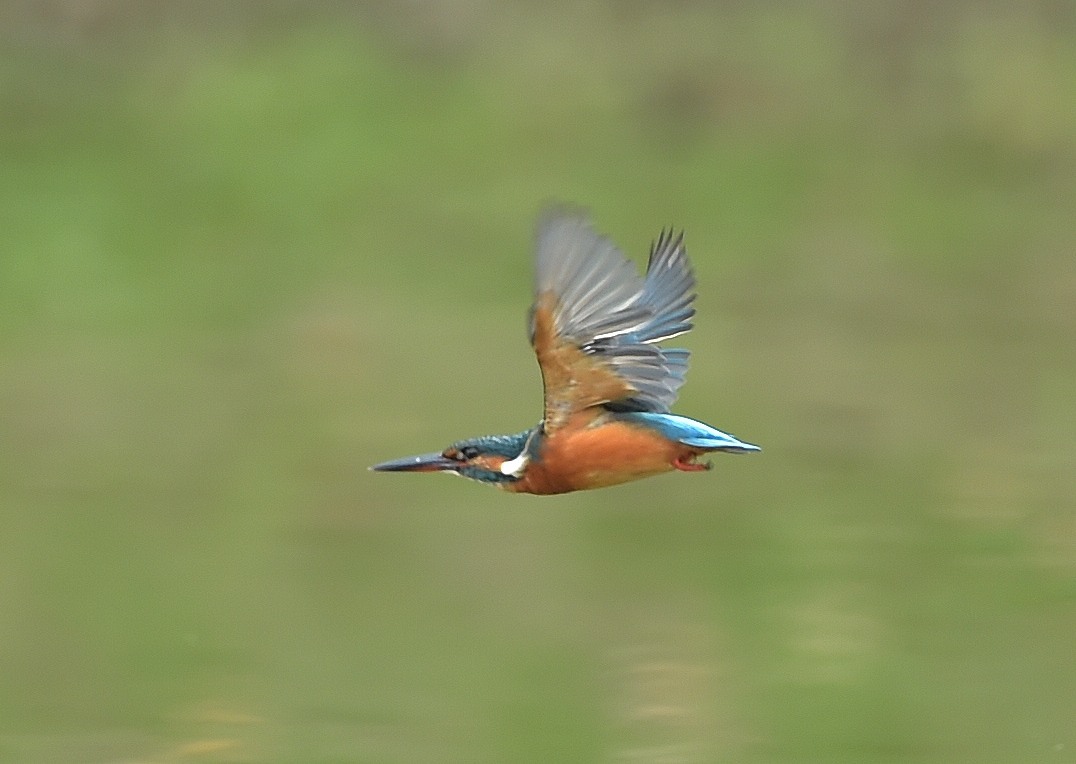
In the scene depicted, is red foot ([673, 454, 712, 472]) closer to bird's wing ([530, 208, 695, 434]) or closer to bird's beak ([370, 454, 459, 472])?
bird's wing ([530, 208, 695, 434])

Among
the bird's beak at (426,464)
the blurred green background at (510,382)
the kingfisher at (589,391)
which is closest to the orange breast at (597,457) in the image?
the kingfisher at (589,391)

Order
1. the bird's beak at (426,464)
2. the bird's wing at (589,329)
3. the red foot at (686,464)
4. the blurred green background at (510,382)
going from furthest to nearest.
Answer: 1. the blurred green background at (510,382)
2. the bird's beak at (426,464)
3. the red foot at (686,464)
4. the bird's wing at (589,329)

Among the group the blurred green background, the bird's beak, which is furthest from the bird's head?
the blurred green background

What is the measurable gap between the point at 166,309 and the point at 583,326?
7.59 meters

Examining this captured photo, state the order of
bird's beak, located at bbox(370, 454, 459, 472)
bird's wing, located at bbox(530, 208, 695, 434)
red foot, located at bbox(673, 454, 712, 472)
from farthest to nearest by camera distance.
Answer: bird's beak, located at bbox(370, 454, 459, 472), red foot, located at bbox(673, 454, 712, 472), bird's wing, located at bbox(530, 208, 695, 434)

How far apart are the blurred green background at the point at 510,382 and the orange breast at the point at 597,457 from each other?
307 centimetres

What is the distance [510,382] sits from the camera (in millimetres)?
8688

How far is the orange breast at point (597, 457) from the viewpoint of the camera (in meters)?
2.70

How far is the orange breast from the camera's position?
8.86ft

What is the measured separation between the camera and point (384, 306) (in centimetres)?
1020

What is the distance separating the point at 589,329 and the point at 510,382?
5.96m

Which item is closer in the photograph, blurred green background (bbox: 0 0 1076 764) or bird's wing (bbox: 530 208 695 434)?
bird's wing (bbox: 530 208 695 434)

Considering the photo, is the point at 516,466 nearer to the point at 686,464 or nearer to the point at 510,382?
the point at 686,464

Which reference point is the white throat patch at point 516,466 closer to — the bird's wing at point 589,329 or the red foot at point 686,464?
the bird's wing at point 589,329
